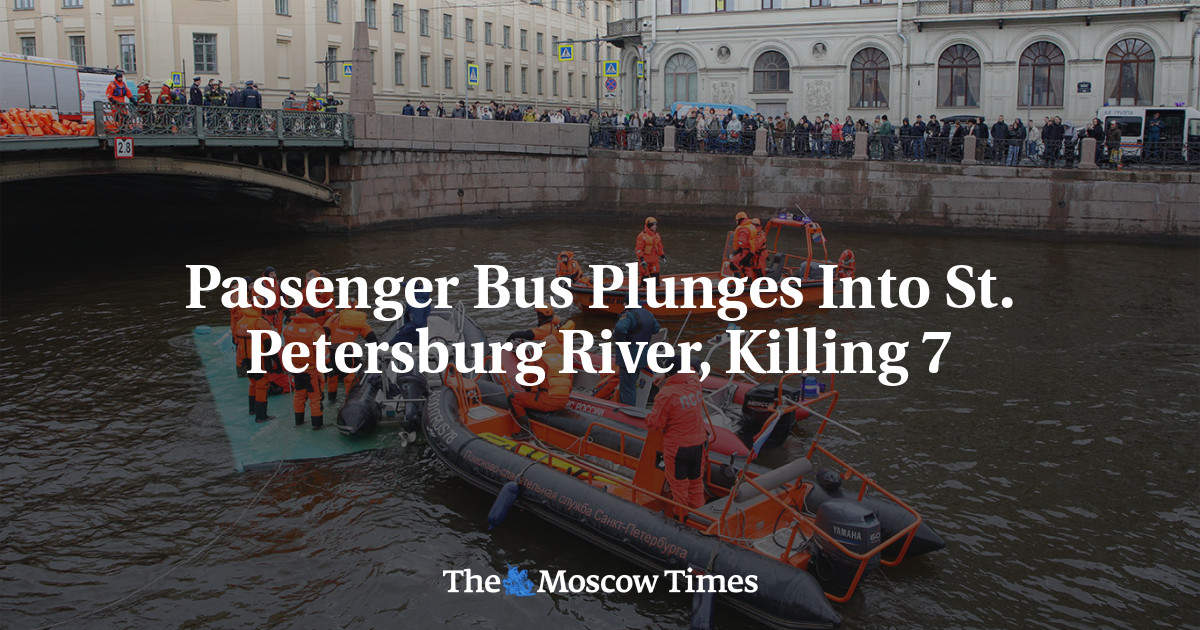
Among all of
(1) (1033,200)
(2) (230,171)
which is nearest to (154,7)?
(2) (230,171)

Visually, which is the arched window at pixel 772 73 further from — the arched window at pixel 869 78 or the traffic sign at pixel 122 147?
the traffic sign at pixel 122 147

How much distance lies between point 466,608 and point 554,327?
3551mm

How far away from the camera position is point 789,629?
23.5 feet

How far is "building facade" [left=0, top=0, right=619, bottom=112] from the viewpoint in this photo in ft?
122

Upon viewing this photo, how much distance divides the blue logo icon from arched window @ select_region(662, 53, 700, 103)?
33145 millimetres

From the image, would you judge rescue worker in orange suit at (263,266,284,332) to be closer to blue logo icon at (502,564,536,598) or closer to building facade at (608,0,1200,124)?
blue logo icon at (502,564,536,598)

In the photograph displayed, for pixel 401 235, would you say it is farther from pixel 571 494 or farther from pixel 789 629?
pixel 789 629

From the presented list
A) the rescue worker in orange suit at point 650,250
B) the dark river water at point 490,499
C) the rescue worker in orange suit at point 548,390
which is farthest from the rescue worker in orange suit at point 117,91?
the rescue worker in orange suit at point 548,390

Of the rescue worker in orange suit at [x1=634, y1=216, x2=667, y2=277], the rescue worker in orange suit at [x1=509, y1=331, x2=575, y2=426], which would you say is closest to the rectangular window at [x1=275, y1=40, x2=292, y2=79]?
the rescue worker in orange suit at [x1=634, y1=216, x2=667, y2=277]

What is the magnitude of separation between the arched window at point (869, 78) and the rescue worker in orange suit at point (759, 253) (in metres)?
21.1

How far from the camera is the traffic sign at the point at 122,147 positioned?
1973 cm

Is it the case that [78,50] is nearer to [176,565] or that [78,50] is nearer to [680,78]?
[680,78]

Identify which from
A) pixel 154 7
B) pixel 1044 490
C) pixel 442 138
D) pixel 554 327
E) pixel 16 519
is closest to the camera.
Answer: pixel 16 519

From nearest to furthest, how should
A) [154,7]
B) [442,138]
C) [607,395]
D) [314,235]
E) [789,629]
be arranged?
[789,629], [607,395], [314,235], [442,138], [154,7]
